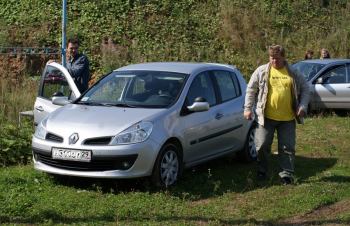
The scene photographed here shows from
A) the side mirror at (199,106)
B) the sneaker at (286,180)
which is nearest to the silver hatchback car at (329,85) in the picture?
the sneaker at (286,180)

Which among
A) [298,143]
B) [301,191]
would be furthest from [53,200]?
[298,143]

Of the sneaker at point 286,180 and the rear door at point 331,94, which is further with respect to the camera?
the rear door at point 331,94

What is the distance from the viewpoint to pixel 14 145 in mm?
9609

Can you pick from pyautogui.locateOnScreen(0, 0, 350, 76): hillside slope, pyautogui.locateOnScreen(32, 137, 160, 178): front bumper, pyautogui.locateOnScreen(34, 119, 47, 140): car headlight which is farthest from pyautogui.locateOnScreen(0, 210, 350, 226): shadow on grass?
pyautogui.locateOnScreen(0, 0, 350, 76): hillside slope

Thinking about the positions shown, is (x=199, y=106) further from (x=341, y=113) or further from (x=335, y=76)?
(x=341, y=113)

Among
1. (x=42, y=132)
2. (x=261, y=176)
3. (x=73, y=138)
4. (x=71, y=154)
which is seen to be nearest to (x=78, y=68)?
(x=42, y=132)

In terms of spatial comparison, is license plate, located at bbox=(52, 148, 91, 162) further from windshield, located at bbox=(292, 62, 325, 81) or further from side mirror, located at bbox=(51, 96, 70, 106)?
windshield, located at bbox=(292, 62, 325, 81)

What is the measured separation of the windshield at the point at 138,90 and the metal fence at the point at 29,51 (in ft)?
38.6

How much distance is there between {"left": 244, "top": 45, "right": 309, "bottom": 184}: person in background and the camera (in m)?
8.17

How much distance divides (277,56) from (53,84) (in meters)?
3.62

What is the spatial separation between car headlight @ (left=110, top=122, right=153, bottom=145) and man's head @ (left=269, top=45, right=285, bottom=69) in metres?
1.83

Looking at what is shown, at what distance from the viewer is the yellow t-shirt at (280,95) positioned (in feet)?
26.8

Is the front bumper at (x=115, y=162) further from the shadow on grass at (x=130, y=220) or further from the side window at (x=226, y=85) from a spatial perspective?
the side window at (x=226, y=85)

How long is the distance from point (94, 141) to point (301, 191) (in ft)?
8.64
